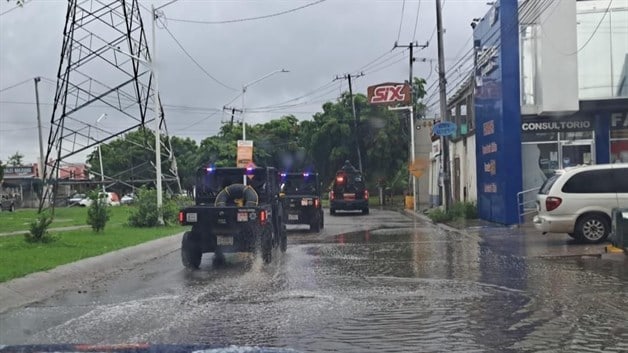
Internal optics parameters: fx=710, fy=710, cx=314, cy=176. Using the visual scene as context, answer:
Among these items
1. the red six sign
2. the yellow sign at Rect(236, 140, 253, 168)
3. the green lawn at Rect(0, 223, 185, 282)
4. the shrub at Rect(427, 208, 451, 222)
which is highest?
the red six sign

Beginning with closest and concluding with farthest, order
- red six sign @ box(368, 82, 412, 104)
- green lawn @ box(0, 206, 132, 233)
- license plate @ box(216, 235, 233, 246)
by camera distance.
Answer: license plate @ box(216, 235, 233, 246)
green lawn @ box(0, 206, 132, 233)
red six sign @ box(368, 82, 412, 104)

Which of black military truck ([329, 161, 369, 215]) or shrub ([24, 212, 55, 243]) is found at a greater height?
black military truck ([329, 161, 369, 215])

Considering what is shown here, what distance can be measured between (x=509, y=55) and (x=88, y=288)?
16.8 metres

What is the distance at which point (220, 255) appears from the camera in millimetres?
16656

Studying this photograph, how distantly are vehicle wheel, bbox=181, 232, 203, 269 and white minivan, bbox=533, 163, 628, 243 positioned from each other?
8.55m

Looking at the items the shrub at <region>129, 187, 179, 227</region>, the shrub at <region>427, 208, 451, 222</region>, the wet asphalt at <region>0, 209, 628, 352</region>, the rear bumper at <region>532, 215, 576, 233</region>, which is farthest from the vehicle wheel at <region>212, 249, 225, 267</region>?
the shrub at <region>427, 208, 451, 222</region>

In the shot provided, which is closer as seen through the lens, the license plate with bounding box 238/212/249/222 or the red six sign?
the license plate with bounding box 238/212/249/222

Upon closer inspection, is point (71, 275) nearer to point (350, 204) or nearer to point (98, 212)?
point (98, 212)

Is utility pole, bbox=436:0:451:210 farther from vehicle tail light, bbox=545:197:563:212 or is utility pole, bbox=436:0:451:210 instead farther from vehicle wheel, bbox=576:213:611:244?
vehicle wheel, bbox=576:213:611:244

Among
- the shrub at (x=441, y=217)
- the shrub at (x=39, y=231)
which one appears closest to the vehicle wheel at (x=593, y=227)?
the shrub at (x=441, y=217)

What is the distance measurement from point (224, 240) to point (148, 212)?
1243 cm

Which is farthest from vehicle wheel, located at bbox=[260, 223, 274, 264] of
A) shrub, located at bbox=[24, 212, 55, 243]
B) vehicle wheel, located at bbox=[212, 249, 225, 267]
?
shrub, located at bbox=[24, 212, 55, 243]

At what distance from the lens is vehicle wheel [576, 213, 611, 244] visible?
17000mm

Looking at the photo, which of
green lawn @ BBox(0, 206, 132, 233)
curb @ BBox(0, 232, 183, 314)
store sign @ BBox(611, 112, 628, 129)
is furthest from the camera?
green lawn @ BBox(0, 206, 132, 233)
